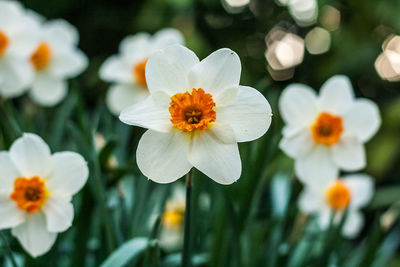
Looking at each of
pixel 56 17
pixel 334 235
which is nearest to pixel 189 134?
pixel 334 235

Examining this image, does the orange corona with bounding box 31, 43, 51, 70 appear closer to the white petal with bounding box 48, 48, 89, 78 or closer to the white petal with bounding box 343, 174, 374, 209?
the white petal with bounding box 48, 48, 89, 78

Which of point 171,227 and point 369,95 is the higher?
point 171,227

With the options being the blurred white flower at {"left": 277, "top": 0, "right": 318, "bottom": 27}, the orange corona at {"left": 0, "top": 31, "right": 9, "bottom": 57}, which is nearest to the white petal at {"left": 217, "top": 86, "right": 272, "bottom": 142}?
the orange corona at {"left": 0, "top": 31, "right": 9, "bottom": 57}

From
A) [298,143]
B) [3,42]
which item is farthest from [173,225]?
[3,42]

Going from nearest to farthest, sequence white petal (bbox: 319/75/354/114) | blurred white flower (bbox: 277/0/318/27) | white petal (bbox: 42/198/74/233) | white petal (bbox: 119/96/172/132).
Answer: white petal (bbox: 119/96/172/132), white petal (bbox: 42/198/74/233), white petal (bbox: 319/75/354/114), blurred white flower (bbox: 277/0/318/27)

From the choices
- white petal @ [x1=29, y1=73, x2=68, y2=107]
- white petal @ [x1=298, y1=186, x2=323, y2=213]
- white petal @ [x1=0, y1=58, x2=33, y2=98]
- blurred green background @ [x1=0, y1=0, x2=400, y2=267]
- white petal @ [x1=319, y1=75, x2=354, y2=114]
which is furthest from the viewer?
white petal @ [x1=29, y1=73, x2=68, y2=107]

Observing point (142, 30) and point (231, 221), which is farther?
point (142, 30)

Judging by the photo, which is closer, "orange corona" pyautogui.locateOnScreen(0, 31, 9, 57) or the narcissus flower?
the narcissus flower

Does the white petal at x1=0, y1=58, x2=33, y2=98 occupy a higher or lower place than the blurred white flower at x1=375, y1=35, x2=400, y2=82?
higher

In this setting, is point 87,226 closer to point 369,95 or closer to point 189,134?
point 189,134
